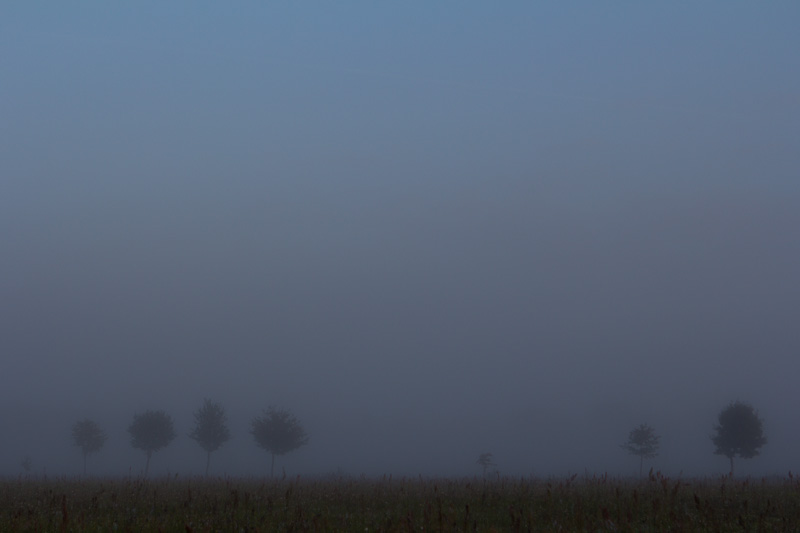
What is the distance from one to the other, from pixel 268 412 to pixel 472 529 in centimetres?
6705

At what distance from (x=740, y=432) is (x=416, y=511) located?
207 feet

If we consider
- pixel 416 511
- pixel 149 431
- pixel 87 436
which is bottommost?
→ pixel 87 436

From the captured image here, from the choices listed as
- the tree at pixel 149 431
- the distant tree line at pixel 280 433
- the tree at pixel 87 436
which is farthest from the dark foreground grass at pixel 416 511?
the tree at pixel 87 436

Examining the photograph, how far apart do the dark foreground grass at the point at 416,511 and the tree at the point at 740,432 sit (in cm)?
5389

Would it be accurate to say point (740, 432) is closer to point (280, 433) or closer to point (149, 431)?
point (280, 433)

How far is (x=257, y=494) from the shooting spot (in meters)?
15.2

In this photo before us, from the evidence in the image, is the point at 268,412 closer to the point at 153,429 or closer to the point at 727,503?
the point at 153,429

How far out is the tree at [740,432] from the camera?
60.3 metres

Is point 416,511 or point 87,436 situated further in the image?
point 87,436

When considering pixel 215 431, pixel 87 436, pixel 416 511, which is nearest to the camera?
pixel 416 511

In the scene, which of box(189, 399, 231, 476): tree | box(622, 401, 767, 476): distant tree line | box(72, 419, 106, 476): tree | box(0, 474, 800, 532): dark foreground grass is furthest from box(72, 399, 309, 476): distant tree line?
box(0, 474, 800, 532): dark foreground grass

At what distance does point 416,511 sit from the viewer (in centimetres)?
1173

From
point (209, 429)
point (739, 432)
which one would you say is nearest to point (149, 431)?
point (209, 429)

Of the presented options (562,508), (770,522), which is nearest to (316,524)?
(562,508)
